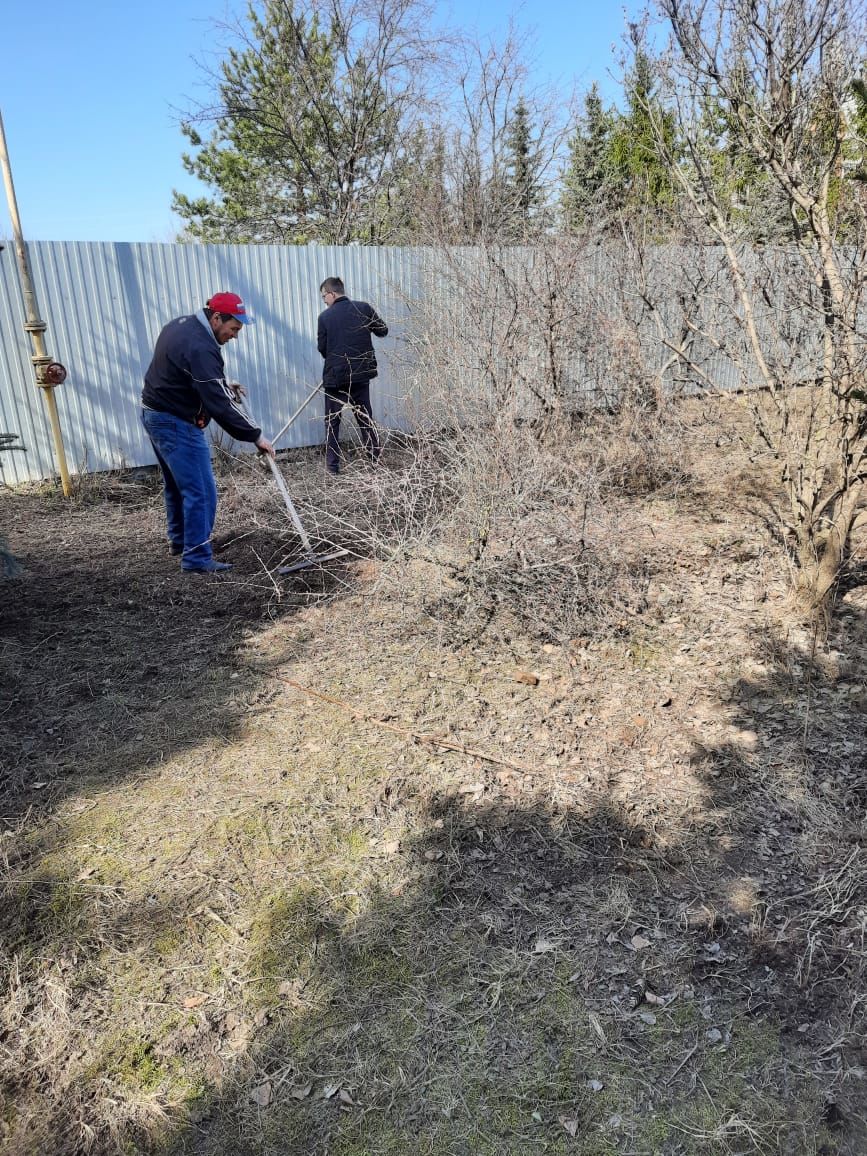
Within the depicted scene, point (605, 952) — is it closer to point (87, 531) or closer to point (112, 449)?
point (87, 531)

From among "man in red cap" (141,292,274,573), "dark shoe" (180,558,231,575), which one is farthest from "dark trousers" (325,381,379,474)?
"dark shoe" (180,558,231,575)

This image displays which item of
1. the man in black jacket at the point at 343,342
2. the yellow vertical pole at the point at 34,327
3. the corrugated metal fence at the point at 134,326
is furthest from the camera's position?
the man in black jacket at the point at 343,342

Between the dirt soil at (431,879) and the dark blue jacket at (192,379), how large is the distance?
129 centimetres

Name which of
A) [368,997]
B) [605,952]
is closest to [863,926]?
[605,952]

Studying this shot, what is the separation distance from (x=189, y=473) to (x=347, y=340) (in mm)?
2994

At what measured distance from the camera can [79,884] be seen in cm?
247

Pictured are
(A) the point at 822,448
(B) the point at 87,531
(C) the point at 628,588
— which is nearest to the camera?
(A) the point at 822,448

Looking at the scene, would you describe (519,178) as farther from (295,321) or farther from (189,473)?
(189,473)

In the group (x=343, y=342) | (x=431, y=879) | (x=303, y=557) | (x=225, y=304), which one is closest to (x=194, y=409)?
(x=225, y=304)

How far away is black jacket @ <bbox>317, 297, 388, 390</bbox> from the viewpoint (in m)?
7.38

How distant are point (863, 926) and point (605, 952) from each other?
737 millimetres

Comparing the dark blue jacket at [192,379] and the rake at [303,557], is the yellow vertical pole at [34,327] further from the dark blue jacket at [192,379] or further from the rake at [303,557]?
the rake at [303,557]

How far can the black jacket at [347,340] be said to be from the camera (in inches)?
290

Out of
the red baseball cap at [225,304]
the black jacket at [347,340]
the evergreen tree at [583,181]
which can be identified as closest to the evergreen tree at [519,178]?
the evergreen tree at [583,181]
